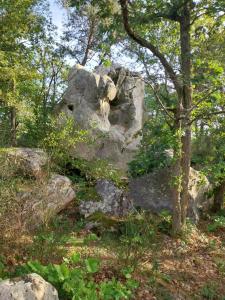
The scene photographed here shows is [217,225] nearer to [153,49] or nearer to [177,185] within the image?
[177,185]

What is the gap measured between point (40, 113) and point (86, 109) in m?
1.51

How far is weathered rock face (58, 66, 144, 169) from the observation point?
12472 millimetres

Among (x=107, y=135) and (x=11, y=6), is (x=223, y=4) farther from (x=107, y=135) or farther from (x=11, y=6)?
(x=11, y=6)

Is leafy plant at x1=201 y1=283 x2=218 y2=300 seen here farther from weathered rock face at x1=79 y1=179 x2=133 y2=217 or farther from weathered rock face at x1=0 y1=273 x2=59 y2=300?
weathered rock face at x1=0 y1=273 x2=59 y2=300

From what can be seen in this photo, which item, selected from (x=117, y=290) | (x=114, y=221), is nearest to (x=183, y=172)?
(x=114, y=221)

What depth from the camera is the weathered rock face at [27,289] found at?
4125 millimetres

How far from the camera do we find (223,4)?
25.5 feet

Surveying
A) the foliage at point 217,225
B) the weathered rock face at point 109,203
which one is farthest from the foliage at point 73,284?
the foliage at point 217,225

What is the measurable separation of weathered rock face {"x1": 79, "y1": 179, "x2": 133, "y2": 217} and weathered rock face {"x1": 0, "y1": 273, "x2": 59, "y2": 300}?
14.5 feet

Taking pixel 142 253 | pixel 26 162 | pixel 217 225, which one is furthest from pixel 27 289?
pixel 217 225

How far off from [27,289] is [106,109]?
9606 millimetres

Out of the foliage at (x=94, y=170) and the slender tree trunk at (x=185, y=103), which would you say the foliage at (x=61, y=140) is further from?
the slender tree trunk at (x=185, y=103)

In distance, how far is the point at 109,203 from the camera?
9.22m

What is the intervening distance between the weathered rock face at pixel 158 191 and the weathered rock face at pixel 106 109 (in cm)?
255
